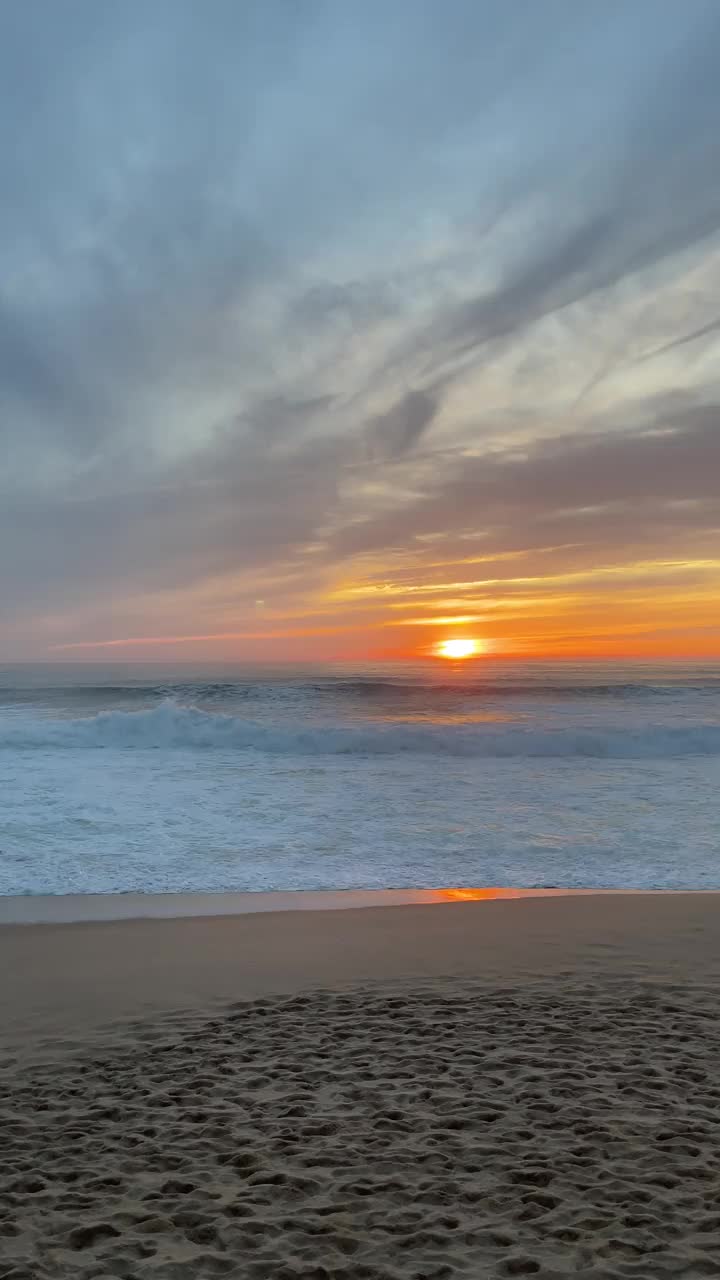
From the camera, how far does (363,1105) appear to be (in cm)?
468

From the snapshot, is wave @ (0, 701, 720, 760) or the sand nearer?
the sand

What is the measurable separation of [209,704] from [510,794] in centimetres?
2196

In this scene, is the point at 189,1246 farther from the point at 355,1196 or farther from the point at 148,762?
the point at 148,762

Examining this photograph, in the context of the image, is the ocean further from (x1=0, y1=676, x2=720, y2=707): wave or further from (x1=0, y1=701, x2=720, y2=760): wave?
(x1=0, y1=676, x2=720, y2=707): wave

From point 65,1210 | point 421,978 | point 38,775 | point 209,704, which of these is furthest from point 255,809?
point 209,704

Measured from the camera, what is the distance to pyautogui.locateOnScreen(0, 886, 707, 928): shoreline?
8.91 m

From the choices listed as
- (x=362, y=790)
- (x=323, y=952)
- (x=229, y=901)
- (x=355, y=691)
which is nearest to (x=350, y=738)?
(x=362, y=790)

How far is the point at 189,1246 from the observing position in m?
3.49

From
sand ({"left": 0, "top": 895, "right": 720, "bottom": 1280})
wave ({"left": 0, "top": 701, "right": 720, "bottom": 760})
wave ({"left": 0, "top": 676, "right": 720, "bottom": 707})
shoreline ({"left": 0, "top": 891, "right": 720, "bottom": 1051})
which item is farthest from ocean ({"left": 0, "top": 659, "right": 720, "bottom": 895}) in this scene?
sand ({"left": 0, "top": 895, "right": 720, "bottom": 1280})

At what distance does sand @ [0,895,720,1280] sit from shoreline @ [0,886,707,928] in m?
0.85

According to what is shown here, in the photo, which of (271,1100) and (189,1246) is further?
(271,1100)

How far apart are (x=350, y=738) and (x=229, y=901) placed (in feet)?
54.3

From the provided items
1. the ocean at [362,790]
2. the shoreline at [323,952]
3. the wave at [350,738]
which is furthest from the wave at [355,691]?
Answer: the shoreline at [323,952]

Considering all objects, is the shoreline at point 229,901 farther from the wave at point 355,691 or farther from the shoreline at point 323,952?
the wave at point 355,691
